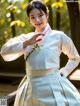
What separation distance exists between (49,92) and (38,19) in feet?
1.91

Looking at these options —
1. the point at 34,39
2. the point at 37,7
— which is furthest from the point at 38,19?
the point at 34,39

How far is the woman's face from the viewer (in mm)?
3129

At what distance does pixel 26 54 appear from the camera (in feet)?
10.2

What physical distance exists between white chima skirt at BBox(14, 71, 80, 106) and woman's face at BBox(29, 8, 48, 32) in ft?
1.28

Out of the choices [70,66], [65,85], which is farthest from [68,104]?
[70,66]

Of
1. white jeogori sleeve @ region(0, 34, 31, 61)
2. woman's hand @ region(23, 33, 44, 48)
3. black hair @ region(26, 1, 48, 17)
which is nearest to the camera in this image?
woman's hand @ region(23, 33, 44, 48)

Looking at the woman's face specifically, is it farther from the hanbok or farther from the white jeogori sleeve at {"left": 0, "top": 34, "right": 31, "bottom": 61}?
the white jeogori sleeve at {"left": 0, "top": 34, "right": 31, "bottom": 61}

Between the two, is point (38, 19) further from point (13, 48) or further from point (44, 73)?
point (44, 73)

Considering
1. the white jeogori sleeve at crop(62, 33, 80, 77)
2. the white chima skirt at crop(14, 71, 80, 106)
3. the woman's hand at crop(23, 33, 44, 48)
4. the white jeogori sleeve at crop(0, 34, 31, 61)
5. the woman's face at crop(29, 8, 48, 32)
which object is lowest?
the white chima skirt at crop(14, 71, 80, 106)

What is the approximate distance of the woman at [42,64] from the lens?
121 inches

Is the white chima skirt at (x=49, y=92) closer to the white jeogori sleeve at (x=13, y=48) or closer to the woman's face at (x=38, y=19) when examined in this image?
the white jeogori sleeve at (x=13, y=48)

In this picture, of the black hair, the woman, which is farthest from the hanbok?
the black hair

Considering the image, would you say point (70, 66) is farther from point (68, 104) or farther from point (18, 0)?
point (18, 0)

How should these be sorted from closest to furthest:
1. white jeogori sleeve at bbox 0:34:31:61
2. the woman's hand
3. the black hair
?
the woman's hand → white jeogori sleeve at bbox 0:34:31:61 → the black hair
